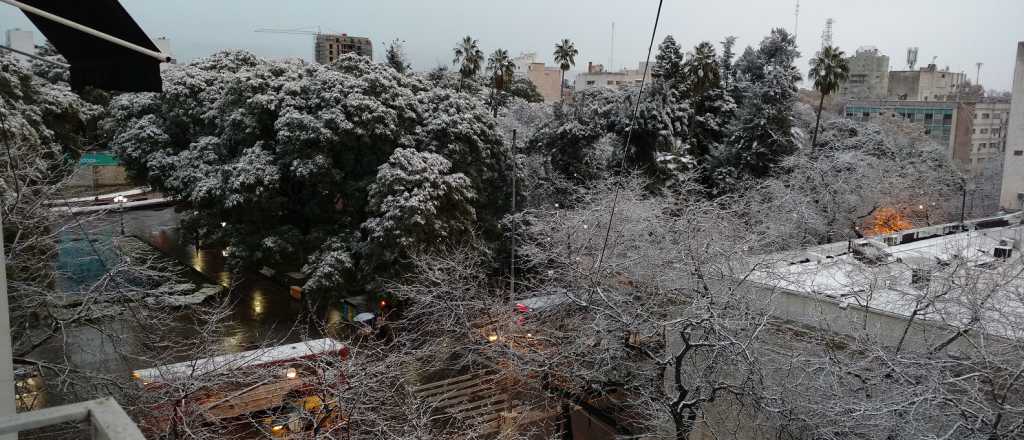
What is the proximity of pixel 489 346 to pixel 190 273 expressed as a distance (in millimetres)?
16683

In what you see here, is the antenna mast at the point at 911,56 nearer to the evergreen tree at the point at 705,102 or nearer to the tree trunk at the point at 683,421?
the evergreen tree at the point at 705,102

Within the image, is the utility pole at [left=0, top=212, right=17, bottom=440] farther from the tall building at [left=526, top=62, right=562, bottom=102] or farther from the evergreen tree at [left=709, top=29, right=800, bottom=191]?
the tall building at [left=526, top=62, right=562, bottom=102]

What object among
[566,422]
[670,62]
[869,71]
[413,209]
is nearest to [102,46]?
[566,422]

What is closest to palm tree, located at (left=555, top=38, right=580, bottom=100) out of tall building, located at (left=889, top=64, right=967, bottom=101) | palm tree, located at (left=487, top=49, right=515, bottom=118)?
palm tree, located at (left=487, top=49, right=515, bottom=118)

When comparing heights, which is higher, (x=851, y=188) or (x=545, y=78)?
(x=545, y=78)

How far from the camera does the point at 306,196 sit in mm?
20969

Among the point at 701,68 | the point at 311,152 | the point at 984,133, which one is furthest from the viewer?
the point at 984,133

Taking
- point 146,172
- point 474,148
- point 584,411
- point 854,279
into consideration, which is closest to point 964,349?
point 854,279

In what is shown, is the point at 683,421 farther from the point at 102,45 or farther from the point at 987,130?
the point at 987,130

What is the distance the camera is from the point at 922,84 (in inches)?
1898

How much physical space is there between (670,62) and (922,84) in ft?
101

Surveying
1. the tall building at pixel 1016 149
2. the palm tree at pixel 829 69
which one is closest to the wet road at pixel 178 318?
the palm tree at pixel 829 69

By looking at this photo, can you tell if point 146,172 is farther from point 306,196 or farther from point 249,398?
point 249,398

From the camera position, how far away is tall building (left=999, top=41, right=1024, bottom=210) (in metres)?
24.3
